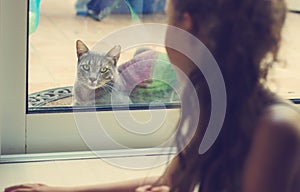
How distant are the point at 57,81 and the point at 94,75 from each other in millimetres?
95

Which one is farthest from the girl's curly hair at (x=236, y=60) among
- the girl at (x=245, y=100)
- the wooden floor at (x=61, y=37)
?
the wooden floor at (x=61, y=37)

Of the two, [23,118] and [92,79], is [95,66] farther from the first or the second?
[23,118]

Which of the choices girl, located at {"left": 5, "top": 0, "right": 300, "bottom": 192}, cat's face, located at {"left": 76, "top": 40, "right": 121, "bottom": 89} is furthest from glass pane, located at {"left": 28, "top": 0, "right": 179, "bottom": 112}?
girl, located at {"left": 5, "top": 0, "right": 300, "bottom": 192}

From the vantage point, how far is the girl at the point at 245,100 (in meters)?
1.05

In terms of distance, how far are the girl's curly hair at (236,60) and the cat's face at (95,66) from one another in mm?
486

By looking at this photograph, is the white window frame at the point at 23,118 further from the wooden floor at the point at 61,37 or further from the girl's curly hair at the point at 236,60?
the girl's curly hair at the point at 236,60

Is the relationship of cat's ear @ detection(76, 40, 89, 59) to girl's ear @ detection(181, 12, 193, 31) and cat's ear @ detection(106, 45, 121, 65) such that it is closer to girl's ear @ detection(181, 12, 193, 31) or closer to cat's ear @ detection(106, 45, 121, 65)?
cat's ear @ detection(106, 45, 121, 65)

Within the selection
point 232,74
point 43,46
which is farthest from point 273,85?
point 43,46

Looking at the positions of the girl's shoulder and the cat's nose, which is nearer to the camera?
the girl's shoulder

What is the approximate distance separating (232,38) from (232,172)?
0.74 ft

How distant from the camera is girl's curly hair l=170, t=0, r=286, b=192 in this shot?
3.48 ft

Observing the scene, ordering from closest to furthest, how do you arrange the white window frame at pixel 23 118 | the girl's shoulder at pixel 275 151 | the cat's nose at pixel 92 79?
the girl's shoulder at pixel 275 151 < the white window frame at pixel 23 118 < the cat's nose at pixel 92 79

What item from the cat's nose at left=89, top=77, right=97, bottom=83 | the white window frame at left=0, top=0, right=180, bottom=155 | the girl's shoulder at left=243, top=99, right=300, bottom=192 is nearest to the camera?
the girl's shoulder at left=243, top=99, right=300, bottom=192

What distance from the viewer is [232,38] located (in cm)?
107
